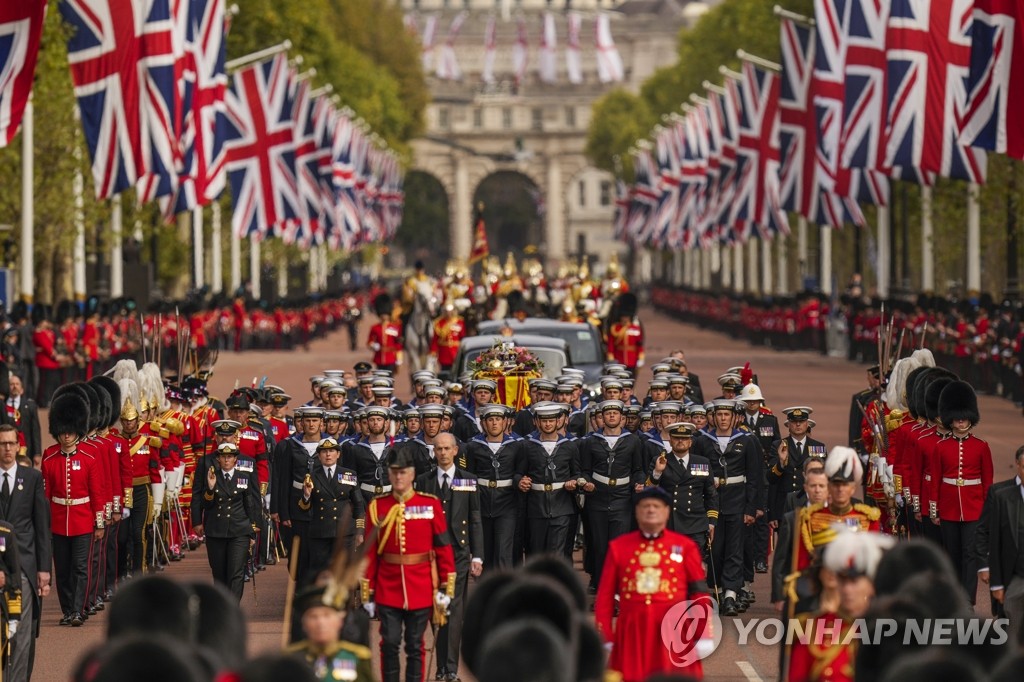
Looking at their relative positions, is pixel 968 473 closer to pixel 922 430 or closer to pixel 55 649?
pixel 922 430

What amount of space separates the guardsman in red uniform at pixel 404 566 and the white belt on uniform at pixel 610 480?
341 centimetres

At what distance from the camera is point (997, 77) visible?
26750mm

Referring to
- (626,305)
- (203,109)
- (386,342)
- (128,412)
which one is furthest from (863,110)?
(128,412)

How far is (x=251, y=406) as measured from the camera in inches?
781

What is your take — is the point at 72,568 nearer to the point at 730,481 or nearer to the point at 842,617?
the point at 730,481

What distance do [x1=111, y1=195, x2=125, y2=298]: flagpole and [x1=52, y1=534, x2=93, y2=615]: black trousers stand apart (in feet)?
88.1

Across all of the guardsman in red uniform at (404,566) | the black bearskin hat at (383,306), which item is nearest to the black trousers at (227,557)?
the guardsman in red uniform at (404,566)

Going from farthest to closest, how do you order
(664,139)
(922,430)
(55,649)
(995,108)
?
(664,139), (995,108), (922,430), (55,649)

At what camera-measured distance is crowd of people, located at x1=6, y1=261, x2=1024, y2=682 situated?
30.9 feet

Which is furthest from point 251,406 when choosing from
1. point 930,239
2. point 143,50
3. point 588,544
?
point 930,239

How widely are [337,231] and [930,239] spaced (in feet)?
64.9

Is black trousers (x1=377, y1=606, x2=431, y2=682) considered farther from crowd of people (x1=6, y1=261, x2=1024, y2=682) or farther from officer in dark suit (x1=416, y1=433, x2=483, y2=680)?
officer in dark suit (x1=416, y1=433, x2=483, y2=680)

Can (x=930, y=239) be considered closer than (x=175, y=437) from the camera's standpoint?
No

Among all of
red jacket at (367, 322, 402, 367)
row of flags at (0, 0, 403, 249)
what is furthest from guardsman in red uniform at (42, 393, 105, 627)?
red jacket at (367, 322, 402, 367)
